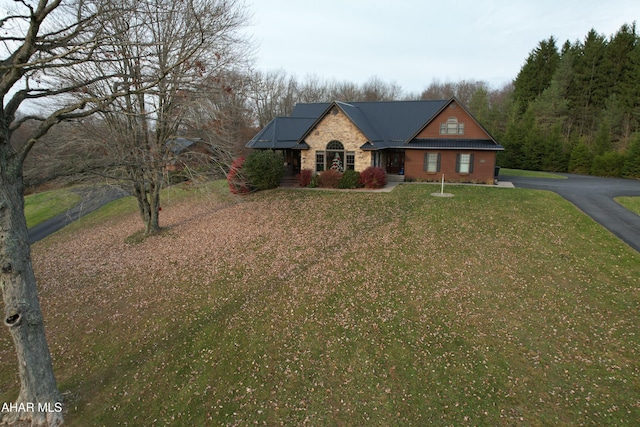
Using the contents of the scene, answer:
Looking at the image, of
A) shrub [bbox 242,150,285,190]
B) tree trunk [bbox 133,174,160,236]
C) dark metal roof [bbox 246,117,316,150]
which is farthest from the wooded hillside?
tree trunk [bbox 133,174,160,236]

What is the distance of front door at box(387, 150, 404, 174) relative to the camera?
26.8 meters

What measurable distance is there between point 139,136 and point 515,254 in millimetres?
15852

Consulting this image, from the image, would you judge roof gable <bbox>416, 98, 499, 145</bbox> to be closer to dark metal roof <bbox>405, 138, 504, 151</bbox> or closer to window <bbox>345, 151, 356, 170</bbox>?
dark metal roof <bbox>405, 138, 504, 151</bbox>

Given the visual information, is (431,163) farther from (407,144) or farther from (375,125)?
(375,125)

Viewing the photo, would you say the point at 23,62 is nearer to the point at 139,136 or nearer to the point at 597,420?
the point at 139,136

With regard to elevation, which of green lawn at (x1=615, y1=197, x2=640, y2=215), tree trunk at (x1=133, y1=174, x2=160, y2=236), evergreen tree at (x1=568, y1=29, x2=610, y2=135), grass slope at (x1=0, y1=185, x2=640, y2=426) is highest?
evergreen tree at (x1=568, y1=29, x2=610, y2=135)

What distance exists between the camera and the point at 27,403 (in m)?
6.63

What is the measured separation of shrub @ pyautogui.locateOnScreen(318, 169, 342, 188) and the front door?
609 cm

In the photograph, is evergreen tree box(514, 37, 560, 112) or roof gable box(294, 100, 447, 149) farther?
evergreen tree box(514, 37, 560, 112)

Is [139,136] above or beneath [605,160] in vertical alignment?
above

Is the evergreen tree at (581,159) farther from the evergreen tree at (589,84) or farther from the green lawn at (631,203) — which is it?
the green lawn at (631,203)

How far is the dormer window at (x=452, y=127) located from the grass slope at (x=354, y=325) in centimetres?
949

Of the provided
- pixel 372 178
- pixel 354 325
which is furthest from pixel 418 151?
pixel 354 325

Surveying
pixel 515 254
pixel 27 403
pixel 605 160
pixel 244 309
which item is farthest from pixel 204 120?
pixel 605 160
